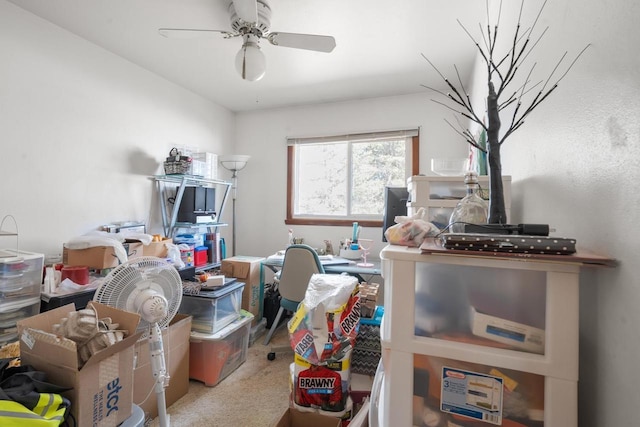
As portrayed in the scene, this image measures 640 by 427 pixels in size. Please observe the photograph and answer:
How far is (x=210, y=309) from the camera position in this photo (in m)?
2.00

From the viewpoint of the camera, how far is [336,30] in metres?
2.02

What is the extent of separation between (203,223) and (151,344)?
5.53 ft

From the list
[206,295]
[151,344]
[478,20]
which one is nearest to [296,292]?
[206,295]

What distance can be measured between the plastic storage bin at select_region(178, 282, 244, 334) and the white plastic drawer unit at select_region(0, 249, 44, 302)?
81 cm

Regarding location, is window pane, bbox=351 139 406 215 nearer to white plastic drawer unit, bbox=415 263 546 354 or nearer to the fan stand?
the fan stand

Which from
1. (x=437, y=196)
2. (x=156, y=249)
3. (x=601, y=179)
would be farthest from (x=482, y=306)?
(x=156, y=249)

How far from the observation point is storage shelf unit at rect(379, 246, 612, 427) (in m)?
0.57

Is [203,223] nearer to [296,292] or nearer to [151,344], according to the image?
[296,292]

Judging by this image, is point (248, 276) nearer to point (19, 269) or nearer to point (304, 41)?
point (19, 269)

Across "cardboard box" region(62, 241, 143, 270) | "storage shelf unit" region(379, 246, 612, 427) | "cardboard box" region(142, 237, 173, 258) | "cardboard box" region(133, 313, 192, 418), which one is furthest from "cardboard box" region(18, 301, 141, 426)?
"storage shelf unit" region(379, 246, 612, 427)

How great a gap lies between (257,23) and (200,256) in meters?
2.09

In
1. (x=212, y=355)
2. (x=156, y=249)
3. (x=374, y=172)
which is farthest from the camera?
(x=374, y=172)

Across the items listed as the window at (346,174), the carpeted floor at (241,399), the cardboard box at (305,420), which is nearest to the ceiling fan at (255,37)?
the window at (346,174)

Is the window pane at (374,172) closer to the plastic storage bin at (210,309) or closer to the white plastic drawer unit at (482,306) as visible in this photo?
the plastic storage bin at (210,309)
